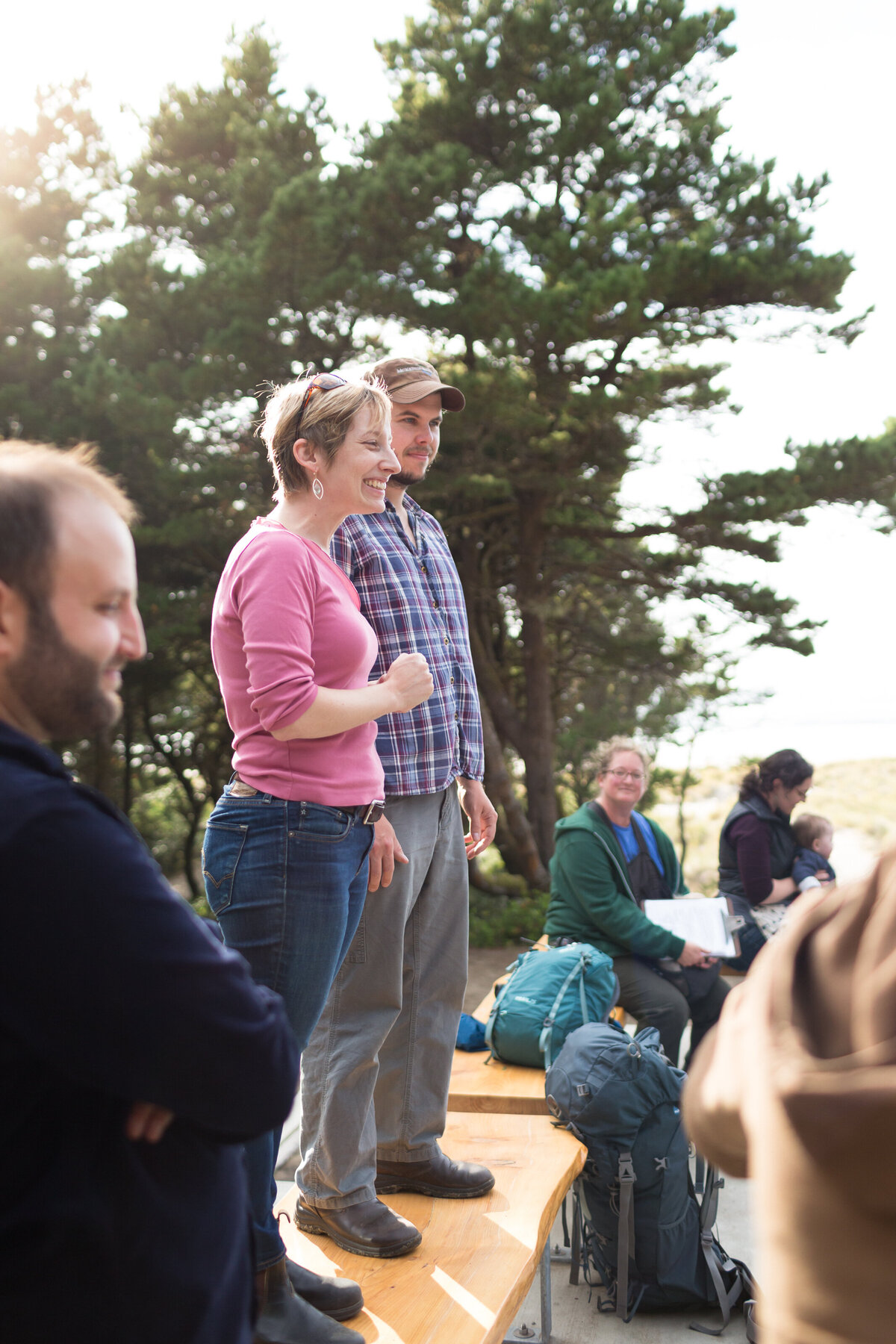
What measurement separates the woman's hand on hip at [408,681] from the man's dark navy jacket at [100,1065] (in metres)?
0.99

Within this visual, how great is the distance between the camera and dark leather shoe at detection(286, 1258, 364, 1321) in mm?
1823

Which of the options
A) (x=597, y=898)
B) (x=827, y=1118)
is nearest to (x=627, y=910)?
(x=597, y=898)

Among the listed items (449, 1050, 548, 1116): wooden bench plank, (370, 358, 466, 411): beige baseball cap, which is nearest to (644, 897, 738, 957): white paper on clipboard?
(449, 1050, 548, 1116): wooden bench plank

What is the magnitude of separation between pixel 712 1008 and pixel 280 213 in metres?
7.42

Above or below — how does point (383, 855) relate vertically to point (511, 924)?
above

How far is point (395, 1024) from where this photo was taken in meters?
2.38

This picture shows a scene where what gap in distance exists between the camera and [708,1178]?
3.09 meters

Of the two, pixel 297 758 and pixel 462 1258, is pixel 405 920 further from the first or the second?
pixel 462 1258

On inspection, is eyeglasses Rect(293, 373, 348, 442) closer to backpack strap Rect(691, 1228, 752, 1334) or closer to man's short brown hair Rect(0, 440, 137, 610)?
man's short brown hair Rect(0, 440, 137, 610)

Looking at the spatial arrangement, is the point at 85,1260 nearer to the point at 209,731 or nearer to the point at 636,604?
the point at 636,604

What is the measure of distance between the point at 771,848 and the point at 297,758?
144 inches

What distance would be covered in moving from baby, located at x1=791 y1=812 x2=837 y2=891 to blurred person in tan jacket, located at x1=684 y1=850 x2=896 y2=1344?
14.2 feet

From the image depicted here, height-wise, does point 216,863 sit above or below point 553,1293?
above

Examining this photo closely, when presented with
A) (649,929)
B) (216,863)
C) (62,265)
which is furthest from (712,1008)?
(62,265)
